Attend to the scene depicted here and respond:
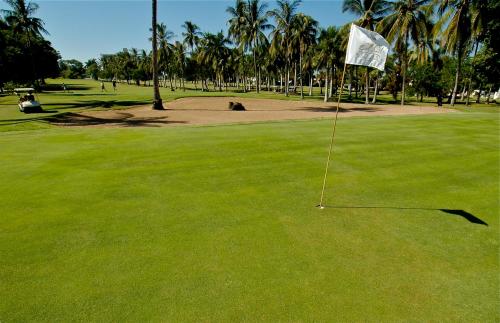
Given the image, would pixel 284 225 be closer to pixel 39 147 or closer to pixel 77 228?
pixel 77 228

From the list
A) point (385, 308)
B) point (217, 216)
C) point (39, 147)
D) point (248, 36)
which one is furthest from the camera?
point (248, 36)

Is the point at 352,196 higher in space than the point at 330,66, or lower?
lower

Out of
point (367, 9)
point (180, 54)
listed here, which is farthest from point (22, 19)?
point (367, 9)

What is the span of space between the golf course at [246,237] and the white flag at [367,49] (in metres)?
3.81

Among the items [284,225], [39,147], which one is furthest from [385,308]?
[39,147]

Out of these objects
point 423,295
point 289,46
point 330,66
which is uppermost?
point 289,46

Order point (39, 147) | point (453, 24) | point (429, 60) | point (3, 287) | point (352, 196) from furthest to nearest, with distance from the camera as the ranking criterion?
1. point (429, 60)
2. point (453, 24)
3. point (39, 147)
4. point (352, 196)
5. point (3, 287)

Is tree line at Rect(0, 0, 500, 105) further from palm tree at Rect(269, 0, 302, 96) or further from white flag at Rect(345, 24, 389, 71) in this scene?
white flag at Rect(345, 24, 389, 71)

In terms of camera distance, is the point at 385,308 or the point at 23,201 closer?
the point at 385,308

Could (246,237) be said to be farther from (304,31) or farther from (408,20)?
(304,31)

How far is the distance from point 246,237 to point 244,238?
6cm

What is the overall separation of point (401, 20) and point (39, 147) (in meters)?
49.4

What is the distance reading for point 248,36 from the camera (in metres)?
66.8

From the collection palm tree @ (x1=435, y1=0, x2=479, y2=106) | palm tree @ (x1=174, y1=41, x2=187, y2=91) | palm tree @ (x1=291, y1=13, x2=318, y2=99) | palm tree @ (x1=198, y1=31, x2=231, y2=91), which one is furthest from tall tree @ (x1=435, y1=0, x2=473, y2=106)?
palm tree @ (x1=174, y1=41, x2=187, y2=91)
